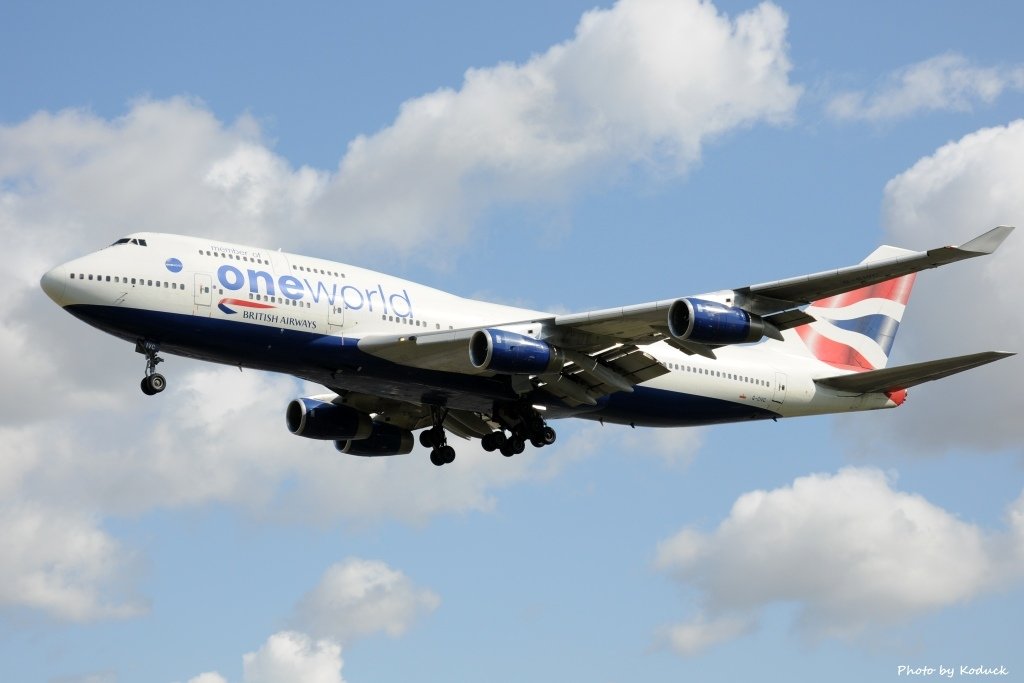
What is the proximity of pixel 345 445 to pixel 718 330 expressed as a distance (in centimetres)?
1815

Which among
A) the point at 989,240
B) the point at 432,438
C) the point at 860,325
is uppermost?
the point at 860,325

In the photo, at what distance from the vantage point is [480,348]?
135 feet

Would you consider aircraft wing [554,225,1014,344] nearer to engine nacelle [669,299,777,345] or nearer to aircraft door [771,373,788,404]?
engine nacelle [669,299,777,345]

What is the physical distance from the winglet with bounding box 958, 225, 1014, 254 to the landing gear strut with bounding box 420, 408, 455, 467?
20.7 meters

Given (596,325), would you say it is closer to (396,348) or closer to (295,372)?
(396,348)

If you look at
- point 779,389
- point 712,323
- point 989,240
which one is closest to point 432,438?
point 779,389

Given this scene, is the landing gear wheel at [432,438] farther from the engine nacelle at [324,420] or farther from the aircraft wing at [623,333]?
the aircraft wing at [623,333]

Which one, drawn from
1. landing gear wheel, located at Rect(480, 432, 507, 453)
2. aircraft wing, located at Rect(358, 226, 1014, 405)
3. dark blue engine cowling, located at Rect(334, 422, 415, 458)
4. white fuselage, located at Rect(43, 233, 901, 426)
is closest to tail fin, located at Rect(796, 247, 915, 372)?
white fuselage, located at Rect(43, 233, 901, 426)

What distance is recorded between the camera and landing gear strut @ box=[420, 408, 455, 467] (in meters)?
49.7

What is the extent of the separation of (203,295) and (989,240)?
69.9 ft

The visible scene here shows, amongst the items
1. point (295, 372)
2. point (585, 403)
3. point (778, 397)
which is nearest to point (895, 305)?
point (778, 397)

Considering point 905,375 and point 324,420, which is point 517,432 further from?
point 905,375

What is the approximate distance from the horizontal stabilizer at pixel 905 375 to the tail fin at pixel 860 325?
2565 mm

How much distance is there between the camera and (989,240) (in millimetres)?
34719
